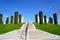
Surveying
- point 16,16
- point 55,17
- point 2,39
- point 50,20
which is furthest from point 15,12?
point 2,39

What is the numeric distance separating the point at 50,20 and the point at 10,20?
38.9ft

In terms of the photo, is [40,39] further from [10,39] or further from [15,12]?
[15,12]

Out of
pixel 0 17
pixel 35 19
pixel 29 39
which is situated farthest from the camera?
pixel 35 19

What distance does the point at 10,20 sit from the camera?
130 feet

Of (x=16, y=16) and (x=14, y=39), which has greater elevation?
(x=16, y=16)

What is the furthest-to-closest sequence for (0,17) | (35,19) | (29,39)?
(35,19) < (0,17) < (29,39)

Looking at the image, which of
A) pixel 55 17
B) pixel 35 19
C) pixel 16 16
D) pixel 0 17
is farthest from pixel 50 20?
pixel 0 17

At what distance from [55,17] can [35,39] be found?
17.8 metres

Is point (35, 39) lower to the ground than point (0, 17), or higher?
lower

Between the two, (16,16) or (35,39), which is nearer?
(35,39)

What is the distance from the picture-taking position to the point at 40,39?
449 inches

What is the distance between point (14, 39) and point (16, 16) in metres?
18.0

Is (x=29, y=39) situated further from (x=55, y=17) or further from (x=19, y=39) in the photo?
(x=55, y=17)

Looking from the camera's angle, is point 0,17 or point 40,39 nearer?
point 40,39
